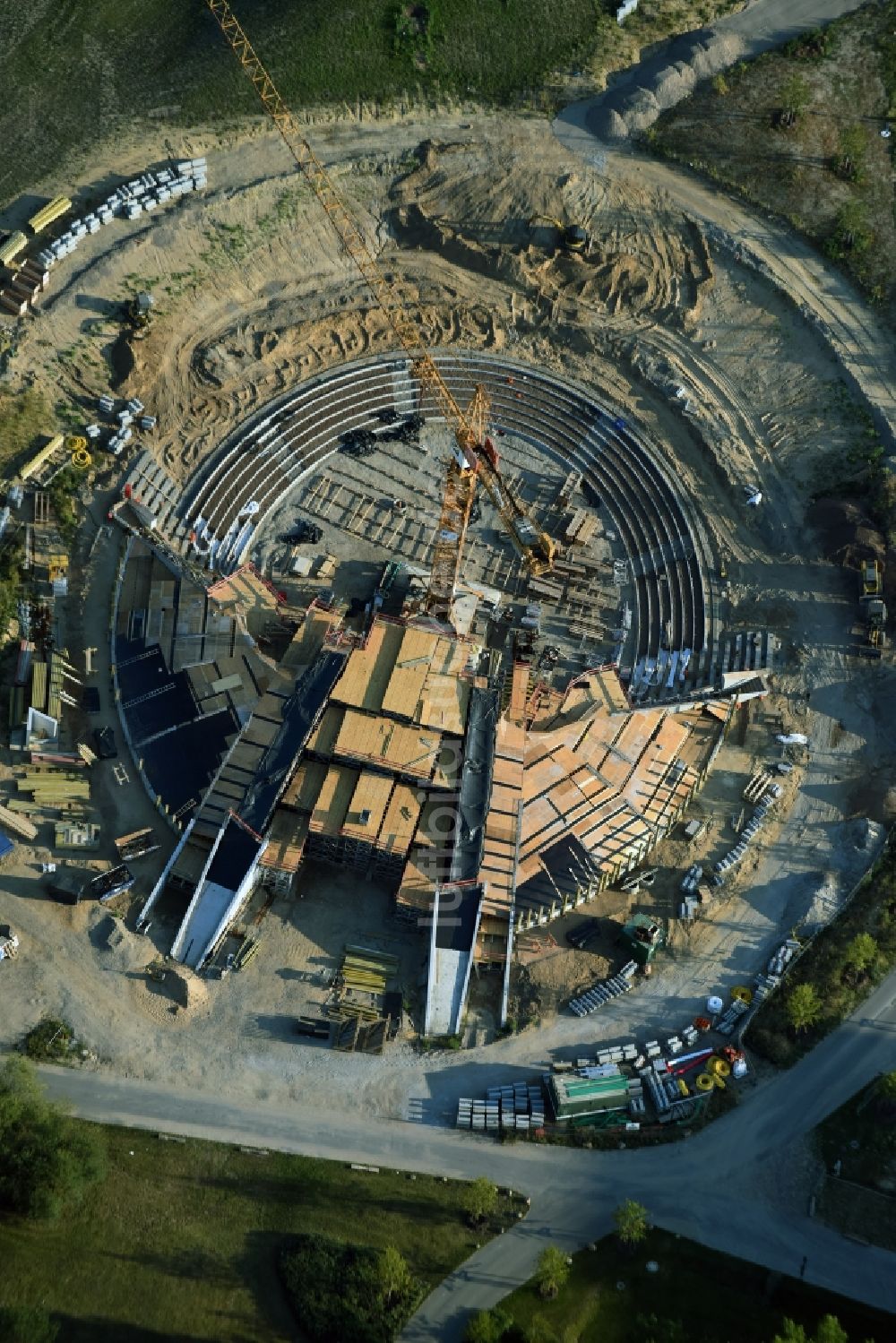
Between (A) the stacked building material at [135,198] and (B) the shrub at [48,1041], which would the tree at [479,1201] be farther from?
(A) the stacked building material at [135,198]

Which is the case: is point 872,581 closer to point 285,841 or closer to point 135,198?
point 285,841

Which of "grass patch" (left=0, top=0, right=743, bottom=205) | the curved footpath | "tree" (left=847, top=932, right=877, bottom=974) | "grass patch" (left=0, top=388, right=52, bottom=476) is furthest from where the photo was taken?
"grass patch" (left=0, top=0, right=743, bottom=205)

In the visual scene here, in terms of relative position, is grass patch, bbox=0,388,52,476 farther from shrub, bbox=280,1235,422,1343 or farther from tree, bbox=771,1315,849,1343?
tree, bbox=771,1315,849,1343

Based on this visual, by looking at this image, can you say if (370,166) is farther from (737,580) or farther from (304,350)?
(737,580)

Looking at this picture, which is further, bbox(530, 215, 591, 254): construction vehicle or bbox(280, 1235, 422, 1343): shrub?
bbox(530, 215, 591, 254): construction vehicle

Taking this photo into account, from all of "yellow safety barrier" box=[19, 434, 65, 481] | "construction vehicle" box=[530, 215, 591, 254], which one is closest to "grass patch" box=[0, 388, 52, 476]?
"yellow safety barrier" box=[19, 434, 65, 481]

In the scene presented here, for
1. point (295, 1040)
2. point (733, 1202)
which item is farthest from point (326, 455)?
point (733, 1202)

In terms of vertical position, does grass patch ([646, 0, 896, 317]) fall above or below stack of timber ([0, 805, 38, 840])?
above

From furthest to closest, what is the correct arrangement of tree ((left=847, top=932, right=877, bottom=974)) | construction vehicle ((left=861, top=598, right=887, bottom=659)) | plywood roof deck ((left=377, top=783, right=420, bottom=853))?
construction vehicle ((left=861, top=598, right=887, bottom=659)) < plywood roof deck ((left=377, top=783, right=420, bottom=853)) < tree ((left=847, top=932, right=877, bottom=974))
